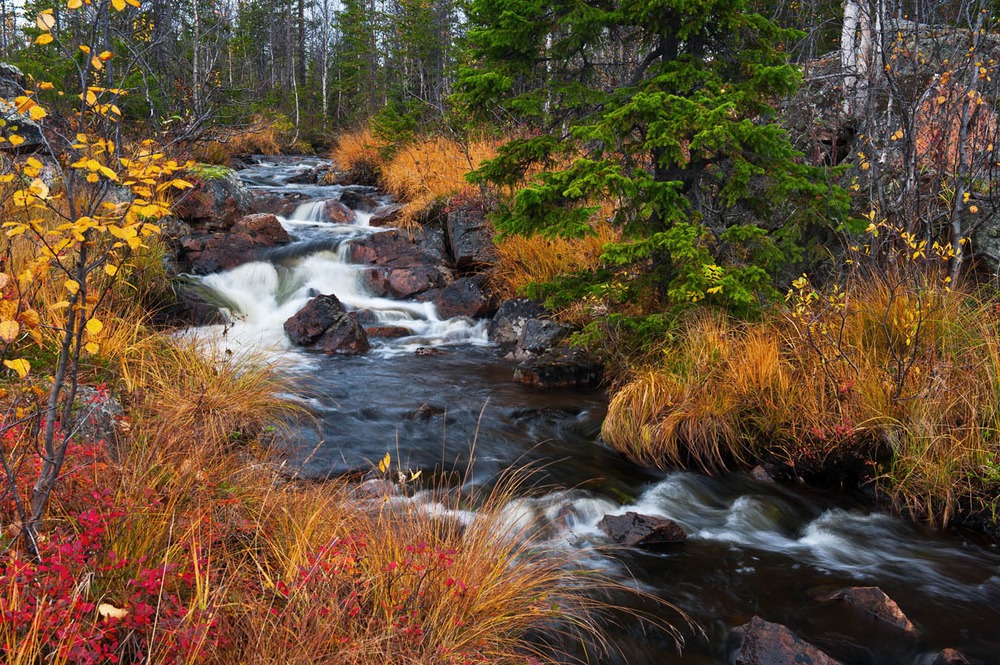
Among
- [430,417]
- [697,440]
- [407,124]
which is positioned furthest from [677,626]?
[407,124]

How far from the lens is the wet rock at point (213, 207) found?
39.4 feet

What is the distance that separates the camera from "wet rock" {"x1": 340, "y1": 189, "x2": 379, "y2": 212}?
14750 mm

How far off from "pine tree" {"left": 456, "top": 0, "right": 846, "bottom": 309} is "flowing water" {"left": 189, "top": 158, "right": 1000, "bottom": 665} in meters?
1.60

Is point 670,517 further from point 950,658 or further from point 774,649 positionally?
point 950,658

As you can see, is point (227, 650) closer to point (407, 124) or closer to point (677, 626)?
point (677, 626)

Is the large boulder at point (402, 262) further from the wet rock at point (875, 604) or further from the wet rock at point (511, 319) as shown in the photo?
the wet rock at point (875, 604)

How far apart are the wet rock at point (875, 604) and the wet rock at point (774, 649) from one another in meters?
0.58

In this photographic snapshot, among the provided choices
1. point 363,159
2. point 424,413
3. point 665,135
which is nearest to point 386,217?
point 363,159

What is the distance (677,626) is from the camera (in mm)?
3682

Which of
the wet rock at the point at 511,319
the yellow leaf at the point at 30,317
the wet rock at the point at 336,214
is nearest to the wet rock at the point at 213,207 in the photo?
the wet rock at the point at 336,214

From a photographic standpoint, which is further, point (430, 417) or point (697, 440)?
point (430, 417)

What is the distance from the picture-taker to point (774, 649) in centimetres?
327

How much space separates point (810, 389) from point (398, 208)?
33.6 ft

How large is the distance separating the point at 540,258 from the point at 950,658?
7570mm
